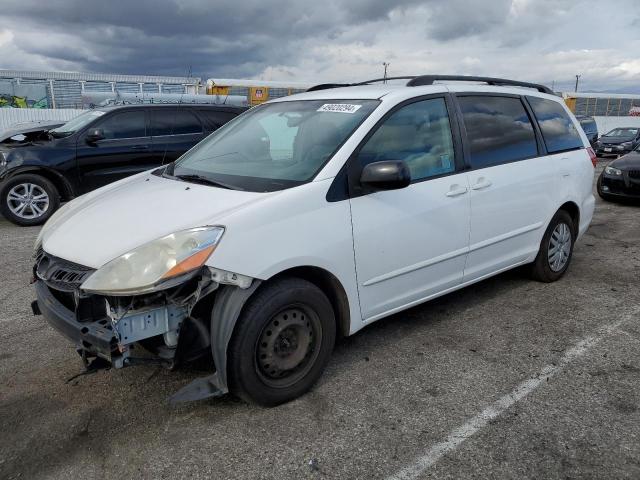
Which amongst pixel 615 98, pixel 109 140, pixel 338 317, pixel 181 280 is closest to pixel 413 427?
pixel 338 317

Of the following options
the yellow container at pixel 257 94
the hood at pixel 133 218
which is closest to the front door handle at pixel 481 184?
the hood at pixel 133 218

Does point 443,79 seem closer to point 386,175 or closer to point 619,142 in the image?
point 386,175

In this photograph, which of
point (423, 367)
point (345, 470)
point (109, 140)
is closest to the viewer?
point (345, 470)

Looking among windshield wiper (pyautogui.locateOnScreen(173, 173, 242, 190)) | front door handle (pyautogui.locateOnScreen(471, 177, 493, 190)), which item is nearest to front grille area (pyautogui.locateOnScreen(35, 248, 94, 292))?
windshield wiper (pyautogui.locateOnScreen(173, 173, 242, 190))

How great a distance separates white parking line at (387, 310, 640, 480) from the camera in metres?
2.36

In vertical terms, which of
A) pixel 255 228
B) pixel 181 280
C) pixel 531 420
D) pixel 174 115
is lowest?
pixel 531 420

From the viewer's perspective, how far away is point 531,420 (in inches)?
106

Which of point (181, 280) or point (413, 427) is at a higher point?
point (181, 280)

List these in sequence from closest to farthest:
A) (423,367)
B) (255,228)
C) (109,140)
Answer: (255,228)
(423,367)
(109,140)

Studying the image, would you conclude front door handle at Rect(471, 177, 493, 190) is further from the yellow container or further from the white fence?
the yellow container

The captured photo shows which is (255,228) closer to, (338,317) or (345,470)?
(338,317)

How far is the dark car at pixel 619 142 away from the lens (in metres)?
20.1

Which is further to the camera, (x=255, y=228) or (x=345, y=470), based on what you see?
(x=255, y=228)

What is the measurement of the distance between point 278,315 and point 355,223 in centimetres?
68
